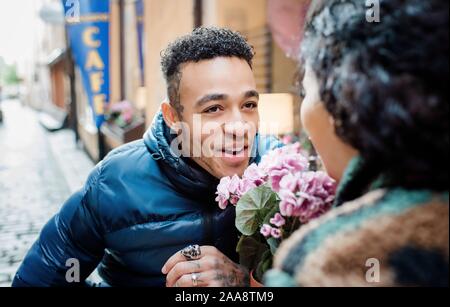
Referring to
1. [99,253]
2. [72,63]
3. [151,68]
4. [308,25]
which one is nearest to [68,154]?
[72,63]

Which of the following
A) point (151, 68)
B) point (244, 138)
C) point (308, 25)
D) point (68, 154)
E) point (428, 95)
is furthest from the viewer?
point (68, 154)

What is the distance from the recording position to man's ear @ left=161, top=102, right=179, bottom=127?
1.65 metres

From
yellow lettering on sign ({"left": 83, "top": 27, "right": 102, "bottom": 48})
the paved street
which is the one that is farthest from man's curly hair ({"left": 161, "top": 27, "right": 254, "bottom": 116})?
yellow lettering on sign ({"left": 83, "top": 27, "right": 102, "bottom": 48})

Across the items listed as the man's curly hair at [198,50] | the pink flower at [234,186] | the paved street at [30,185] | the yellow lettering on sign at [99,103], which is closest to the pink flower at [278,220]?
the pink flower at [234,186]

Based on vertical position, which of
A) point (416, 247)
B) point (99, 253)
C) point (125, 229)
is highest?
point (416, 247)

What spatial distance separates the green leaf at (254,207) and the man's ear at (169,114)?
1.76 feet

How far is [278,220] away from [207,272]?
0.29m

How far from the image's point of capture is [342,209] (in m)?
0.82

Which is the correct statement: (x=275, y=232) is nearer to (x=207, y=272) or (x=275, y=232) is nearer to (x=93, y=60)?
(x=207, y=272)

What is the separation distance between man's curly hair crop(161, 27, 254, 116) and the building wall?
9.58ft

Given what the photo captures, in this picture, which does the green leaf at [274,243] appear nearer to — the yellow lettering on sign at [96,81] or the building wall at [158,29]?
the building wall at [158,29]

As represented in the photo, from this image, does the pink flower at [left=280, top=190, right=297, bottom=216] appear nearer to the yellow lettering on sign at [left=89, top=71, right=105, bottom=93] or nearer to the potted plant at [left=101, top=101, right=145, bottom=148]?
the potted plant at [left=101, top=101, right=145, bottom=148]

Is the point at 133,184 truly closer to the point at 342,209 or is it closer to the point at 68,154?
the point at 342,209

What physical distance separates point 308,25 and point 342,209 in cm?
43
